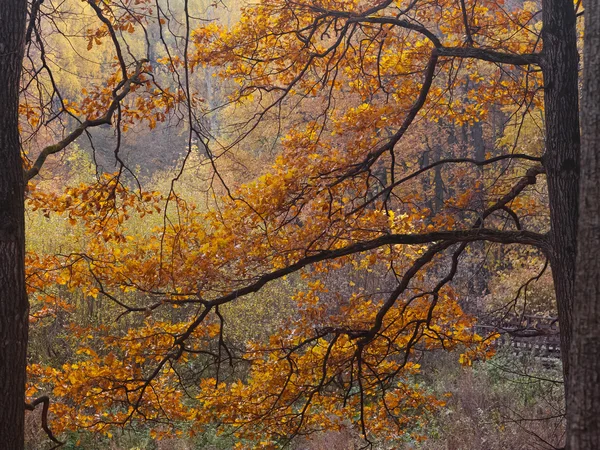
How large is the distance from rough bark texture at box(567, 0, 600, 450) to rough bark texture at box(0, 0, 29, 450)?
251 cm

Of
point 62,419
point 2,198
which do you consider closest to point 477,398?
point 62,419

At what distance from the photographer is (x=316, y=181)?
558 centimetres

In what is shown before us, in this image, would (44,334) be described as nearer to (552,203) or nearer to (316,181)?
(316,181)

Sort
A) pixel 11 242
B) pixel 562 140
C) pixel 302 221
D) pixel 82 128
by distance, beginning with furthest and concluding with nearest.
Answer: pixel 302 221
pixel 82 128
pixel 562 140
pixel 11 242

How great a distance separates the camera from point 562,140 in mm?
4066

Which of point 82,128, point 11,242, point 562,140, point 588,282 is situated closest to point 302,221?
point 82,128

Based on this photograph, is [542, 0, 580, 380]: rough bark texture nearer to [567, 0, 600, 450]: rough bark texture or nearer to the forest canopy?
the forest canopy

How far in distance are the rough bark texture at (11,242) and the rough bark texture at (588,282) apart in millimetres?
2512

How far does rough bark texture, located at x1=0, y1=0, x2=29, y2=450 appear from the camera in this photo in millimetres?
3045

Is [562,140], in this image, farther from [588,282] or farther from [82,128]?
[82,128]

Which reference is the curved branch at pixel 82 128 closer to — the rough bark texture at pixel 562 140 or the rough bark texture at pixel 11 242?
the rough bark texture at pixel 11 242

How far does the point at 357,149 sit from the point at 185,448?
6.22 m

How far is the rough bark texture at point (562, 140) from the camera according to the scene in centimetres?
397

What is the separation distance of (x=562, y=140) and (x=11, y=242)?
3.30 metres
